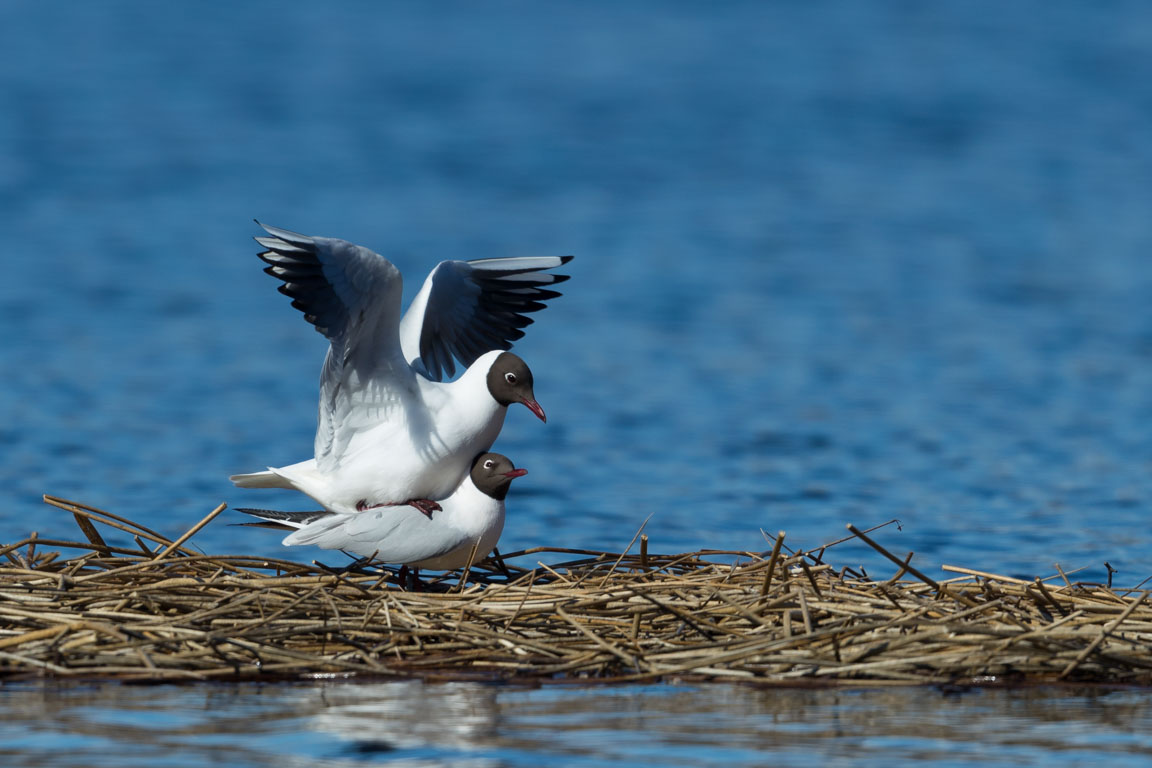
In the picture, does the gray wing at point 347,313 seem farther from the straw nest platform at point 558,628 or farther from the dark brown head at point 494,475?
the straw nest platform at point 558,628

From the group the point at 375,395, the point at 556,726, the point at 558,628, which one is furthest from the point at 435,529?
the point at 556,726

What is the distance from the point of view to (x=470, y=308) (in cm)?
908

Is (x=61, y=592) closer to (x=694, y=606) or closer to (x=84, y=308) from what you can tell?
(x=694, y=606)

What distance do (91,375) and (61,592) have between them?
36.0 ft

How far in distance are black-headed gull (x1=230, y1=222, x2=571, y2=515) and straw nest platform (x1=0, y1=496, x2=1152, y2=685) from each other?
31.9 inches

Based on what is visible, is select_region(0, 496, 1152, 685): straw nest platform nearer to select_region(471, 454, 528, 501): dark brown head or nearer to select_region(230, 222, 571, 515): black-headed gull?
select_region(471, 454, 528, 501): dark brown head

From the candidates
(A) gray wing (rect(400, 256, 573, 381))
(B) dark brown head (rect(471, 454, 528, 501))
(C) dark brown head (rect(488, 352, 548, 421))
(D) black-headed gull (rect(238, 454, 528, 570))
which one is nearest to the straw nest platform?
(D) black-headed gull (rect(238, 454, 528, 570))

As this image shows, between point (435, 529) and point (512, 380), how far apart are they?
0.77m

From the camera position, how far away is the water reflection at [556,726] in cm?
541

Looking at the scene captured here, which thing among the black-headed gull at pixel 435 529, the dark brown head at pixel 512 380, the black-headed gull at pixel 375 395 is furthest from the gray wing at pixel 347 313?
the black-headed gull at pixel 435 529

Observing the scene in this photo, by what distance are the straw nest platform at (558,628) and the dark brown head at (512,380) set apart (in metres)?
0.99

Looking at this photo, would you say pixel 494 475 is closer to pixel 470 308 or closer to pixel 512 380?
pixel 512 380

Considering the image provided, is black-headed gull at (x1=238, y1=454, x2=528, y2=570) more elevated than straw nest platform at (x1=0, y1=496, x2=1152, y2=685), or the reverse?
black-headed gull at (x1=238, y1=454, x2=528, y2=570)

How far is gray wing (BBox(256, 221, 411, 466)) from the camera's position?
7703 millimetres
